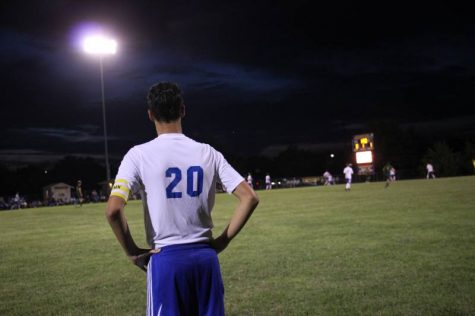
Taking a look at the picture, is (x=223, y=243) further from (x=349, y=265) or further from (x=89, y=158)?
(x=89, y=158)

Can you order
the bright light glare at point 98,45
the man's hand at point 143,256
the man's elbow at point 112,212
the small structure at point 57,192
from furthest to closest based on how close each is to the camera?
the small structure at point 57,192, the bright light glare at point 98,45, the man's hand at point 143,256, the man's elbow at point 112,212

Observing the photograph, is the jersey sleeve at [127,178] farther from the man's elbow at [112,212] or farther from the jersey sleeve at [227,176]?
the jersey sleeve at [227,176]

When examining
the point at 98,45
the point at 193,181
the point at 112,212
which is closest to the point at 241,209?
the point at 193,181

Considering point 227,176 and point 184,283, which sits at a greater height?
point 227,176

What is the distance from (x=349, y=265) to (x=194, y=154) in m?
6.13

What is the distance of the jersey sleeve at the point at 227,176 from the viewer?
2941mm

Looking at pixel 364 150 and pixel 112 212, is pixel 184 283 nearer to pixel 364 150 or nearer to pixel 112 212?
pixel 112 212

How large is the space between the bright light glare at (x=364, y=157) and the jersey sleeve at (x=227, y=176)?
5799cm

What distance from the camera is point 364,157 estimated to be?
58.9 metres

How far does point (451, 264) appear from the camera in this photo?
7887mm

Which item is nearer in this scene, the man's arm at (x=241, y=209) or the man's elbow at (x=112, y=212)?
the man's elbow at (x=112, y=212)

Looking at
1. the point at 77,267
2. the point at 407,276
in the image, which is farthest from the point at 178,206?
the point at 77,267

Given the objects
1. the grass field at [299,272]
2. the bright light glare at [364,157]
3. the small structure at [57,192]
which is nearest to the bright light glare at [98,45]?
the small structure at [57,192]

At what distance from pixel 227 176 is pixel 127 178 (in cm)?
64
